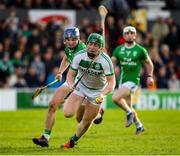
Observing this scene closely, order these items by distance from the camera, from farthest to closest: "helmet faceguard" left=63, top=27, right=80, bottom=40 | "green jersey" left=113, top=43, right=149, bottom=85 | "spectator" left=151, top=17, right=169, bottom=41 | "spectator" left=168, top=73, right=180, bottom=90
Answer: "spectator" left=151, top=17, right=169, bottom=41
"spectator" left=168, top=73, right=180, bottom=90
"green jersey" left=113, top=43, right=149, bottom=85
"helmet faceguard" left=63, top=27, right=80, bottom=40

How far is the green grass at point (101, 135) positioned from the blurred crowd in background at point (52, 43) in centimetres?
294

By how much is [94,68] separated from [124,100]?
15.8ft

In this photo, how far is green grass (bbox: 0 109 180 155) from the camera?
1537cm

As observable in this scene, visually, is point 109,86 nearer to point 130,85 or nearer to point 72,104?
point 72,104

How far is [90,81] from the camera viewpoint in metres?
15.6

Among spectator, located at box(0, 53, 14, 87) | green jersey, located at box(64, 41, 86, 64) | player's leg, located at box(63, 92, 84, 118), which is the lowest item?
spectator, located at box(0, 53, 14, 87)

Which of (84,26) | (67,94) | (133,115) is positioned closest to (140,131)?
(133,115)

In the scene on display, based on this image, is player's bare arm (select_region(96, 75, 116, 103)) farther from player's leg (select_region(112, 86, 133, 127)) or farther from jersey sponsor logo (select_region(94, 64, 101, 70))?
player's leg (select_region(112, 86, 133, 127))

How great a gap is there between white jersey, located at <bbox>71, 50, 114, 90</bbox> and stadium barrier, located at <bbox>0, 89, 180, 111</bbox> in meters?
13.3

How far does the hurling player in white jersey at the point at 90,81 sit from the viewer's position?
49.3 ft

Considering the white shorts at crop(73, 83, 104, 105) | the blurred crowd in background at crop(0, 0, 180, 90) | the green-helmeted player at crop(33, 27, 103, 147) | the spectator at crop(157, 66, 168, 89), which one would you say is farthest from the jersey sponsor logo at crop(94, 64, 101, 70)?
the spectator at crop(157, 66, 168, 89)

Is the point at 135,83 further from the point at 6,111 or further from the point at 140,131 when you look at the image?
the point at 6,111

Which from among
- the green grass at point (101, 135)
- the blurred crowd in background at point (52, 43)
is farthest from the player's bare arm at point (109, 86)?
the blurred crowd in background at point (52, 43)

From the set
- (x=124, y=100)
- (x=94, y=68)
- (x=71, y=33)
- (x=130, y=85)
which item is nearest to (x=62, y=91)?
(x=71, y=33)
